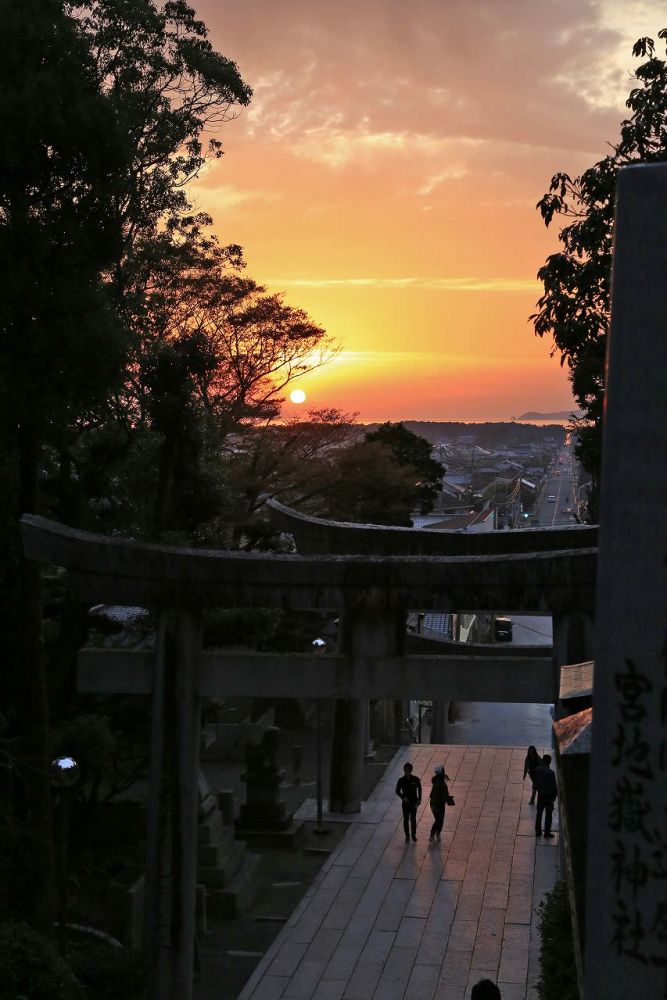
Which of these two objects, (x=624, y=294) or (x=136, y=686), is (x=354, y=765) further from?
(x=624, y=294)

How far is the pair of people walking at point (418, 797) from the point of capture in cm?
1741

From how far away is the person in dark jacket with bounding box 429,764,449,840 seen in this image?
681 inches

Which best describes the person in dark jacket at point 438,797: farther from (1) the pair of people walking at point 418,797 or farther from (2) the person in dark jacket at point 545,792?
(2) the person in dark jacket at point 545,792

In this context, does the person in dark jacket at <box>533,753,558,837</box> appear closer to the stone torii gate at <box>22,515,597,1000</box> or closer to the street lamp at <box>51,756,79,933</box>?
the stone torii gate at <box>22,515,597,1000</box>

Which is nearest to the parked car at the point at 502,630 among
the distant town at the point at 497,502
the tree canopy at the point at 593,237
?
the distant town at the point at 497,502

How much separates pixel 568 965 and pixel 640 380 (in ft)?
21.0

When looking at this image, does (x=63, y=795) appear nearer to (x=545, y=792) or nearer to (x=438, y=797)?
(x=438, y=797)

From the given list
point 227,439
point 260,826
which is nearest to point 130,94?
point 260,826

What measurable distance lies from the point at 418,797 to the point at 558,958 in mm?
9194

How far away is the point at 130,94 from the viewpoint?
15719 millimetres

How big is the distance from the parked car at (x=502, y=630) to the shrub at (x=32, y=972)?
45074 millimetres

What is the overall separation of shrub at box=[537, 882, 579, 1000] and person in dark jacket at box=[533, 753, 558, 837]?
24.1 ft

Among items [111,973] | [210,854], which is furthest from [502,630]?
[111,973]

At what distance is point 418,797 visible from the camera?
59.0 ft
